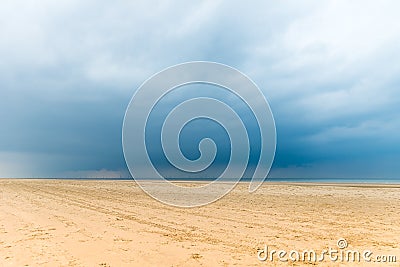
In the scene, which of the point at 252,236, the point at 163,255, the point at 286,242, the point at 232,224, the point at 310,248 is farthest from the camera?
the point at 232,224

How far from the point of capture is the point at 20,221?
698 inches

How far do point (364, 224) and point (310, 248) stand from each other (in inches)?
283

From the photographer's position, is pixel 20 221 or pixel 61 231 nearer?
pixel 61 231

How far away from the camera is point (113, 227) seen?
16078mm

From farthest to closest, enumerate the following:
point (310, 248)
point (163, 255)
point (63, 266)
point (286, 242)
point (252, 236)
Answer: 1. point (252, 236)
2. point (286, 242)
3. point (310, 248)
4. point (163, 255)
5. point (63, 266)

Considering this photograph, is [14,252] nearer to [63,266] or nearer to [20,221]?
[63,266]

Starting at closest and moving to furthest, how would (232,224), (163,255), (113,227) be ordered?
(163,255) → (113,227) → (232,224)

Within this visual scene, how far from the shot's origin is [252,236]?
563 inches

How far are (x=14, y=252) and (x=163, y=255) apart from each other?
485 cm

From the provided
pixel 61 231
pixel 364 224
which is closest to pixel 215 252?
pixel 61 231

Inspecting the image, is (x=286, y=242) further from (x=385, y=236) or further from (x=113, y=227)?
(x=113, y=227)

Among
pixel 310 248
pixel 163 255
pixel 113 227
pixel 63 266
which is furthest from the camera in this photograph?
pixel 113 227

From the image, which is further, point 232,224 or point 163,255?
point 232,224

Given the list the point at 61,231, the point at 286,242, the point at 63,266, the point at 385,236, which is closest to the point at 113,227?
the point at 61,231
